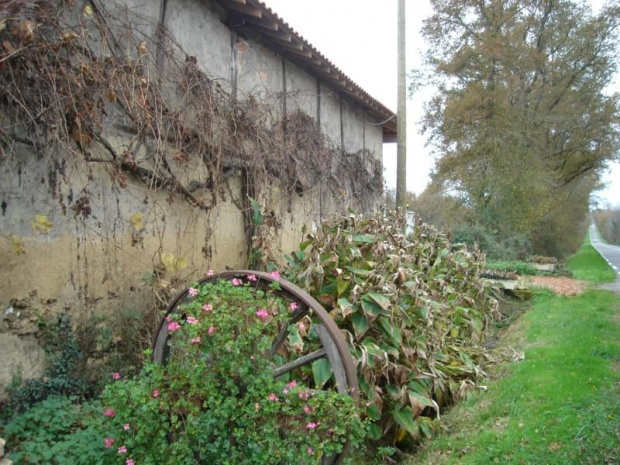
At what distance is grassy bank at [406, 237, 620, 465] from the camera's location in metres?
3.29

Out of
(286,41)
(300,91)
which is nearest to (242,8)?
(286,41)

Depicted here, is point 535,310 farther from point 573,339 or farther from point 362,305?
point 362,305

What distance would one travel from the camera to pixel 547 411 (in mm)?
3877

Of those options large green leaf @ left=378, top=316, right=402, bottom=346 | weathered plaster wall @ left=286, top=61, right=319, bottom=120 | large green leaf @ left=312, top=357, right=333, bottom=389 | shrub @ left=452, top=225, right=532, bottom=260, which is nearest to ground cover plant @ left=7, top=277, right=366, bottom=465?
large green leaf @ left=312, top=357, right=333, bottom=389

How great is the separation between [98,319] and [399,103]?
315 inches

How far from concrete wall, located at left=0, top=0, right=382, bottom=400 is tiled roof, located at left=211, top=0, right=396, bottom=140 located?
189 millimetres

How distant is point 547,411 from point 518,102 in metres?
17.3

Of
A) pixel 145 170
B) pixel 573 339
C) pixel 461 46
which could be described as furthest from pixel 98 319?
pixel 461 46

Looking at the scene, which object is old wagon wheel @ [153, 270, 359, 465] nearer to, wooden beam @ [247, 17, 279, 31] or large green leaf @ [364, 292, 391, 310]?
large green leaf @ [364, 292, 391, 310]

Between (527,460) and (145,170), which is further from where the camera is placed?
(145,170)

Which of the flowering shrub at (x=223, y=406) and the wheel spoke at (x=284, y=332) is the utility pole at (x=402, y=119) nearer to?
the wheel spoke at (x=284, y=332)

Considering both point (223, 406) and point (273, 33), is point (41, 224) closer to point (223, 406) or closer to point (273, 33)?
point (223, 406)

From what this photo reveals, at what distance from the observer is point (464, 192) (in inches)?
697

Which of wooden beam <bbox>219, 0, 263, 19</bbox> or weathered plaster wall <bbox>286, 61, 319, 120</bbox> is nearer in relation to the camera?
wooden beam <bbox>219, 0, 263, 19</bbox>
